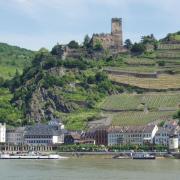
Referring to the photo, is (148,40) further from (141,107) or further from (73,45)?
(141,107)

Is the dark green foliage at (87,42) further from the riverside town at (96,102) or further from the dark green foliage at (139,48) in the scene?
the dark green foliage at (139,48)

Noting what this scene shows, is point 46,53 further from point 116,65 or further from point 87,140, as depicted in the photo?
point 87,140

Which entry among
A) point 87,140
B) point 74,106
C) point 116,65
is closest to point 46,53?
point 116,65

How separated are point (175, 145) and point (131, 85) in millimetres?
24788

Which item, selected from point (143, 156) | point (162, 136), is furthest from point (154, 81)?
point (143, 156)

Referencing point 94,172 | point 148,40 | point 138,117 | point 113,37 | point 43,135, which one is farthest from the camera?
point 113,37

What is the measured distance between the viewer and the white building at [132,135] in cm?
10362

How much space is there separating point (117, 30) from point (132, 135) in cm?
4252

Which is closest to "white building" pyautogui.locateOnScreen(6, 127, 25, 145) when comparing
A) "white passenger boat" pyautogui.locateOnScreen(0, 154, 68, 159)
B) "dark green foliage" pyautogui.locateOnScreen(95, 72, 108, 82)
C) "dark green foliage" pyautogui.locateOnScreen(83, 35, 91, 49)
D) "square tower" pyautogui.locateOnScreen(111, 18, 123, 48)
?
"dark green foliage" pyautogui.locateOnScreen(95, 72, 108, 82)

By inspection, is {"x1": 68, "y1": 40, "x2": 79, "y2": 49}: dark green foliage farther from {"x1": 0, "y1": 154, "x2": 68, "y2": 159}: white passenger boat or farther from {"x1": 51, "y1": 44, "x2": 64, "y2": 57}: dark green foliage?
{"x1": 0, "y1": 154, "x2": 68, "y2": 159}: white passenger boat

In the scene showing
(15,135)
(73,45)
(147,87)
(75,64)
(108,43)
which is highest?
(108,43)

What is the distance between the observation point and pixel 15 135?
115438 mm

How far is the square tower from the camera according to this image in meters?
142

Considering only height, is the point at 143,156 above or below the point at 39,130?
below
